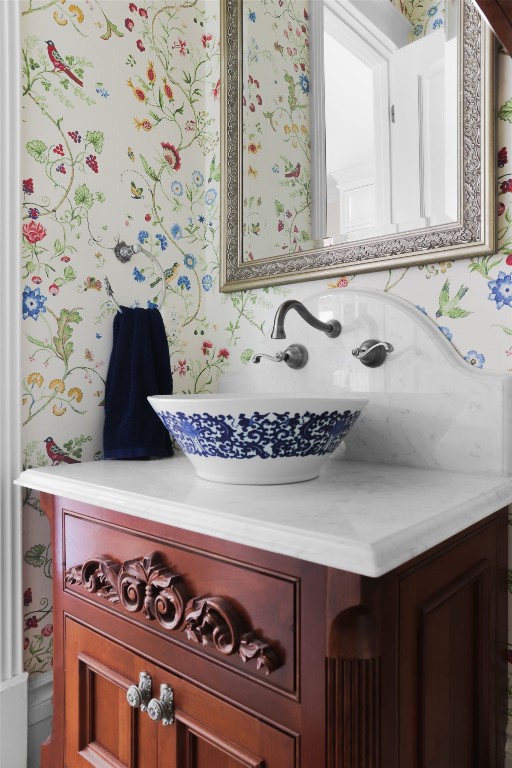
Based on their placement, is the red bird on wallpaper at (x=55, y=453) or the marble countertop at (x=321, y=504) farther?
the red bird on wallpaper at (x=55, y=453)

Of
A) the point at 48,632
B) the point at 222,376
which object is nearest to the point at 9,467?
the point at 48,632

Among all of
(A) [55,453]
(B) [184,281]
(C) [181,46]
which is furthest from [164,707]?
(C) [181,46]

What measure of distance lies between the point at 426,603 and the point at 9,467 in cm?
85

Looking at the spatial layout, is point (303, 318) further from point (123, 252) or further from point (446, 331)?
point (123, 252)

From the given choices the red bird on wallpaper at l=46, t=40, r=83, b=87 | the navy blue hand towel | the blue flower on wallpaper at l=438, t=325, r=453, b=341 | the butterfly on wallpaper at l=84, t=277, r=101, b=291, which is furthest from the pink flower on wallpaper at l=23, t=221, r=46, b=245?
the blue flower on wallpaper at l=438, t=325, r=453, b=341

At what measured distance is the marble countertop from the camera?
620mm

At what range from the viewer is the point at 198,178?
1.54m

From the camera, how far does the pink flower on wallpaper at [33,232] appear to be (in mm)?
1158

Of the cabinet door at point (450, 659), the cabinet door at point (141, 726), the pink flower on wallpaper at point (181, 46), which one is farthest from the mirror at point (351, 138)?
the cabinet door at point (141, 726)

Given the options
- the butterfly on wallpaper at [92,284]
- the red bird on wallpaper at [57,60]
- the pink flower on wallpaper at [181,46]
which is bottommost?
the butterfly on wallpaper at [92,284]

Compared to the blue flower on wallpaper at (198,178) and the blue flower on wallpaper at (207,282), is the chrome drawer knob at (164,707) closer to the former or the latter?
the blue flower on wallpaper at (207,282)

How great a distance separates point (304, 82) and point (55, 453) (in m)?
1.05

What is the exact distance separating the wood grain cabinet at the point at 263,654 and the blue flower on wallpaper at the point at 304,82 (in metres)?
1.05

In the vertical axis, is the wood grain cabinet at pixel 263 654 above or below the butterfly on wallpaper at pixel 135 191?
below
